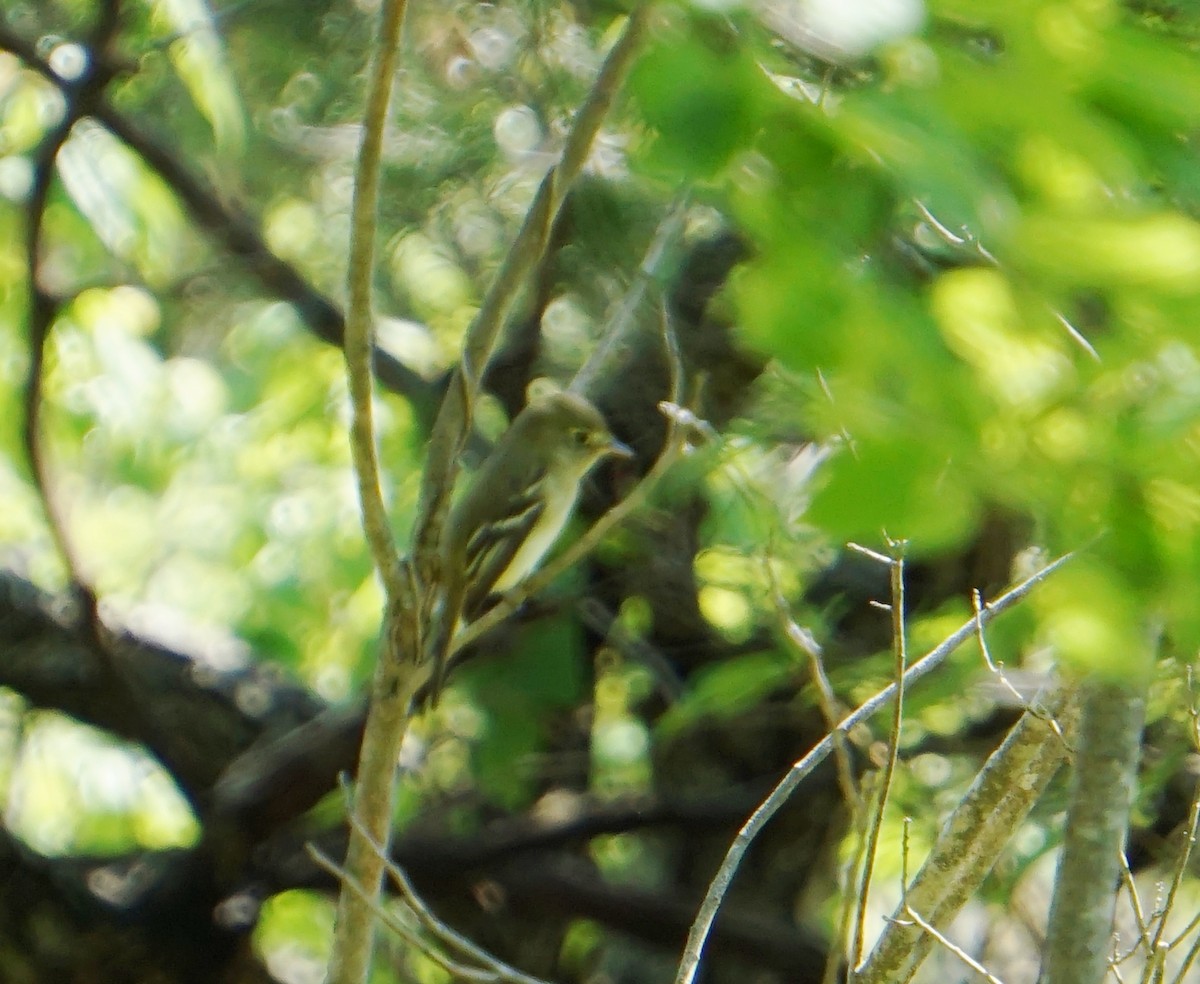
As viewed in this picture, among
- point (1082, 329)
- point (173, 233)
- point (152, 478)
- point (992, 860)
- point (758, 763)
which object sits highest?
point (1082, 329)

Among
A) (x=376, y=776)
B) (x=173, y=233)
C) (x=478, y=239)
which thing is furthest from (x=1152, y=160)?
(x=173, y=233)

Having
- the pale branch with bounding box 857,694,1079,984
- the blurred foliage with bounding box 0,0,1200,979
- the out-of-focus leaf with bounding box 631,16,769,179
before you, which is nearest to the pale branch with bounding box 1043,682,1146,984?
the pale branch with bounding box 857,694,1079,984

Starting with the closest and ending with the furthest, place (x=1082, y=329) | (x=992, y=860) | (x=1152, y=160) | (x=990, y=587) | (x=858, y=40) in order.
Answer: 1. (x=858, y=40)
2. (x=1152, y=160)
3. (x=1082, y=329)
4. (x=992, y=860)
5. (x=990, y=587)

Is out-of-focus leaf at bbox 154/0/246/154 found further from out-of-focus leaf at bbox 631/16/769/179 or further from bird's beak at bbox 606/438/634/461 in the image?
out-of-focus leaf at bbox 631/16/769/179

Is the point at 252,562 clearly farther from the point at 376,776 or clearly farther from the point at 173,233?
the point at 376,776

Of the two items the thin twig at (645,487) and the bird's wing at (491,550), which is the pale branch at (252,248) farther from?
the thin twig at (645,487)

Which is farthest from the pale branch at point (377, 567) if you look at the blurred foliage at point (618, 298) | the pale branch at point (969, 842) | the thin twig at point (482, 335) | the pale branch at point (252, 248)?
the pale branch at point (252, 248)
